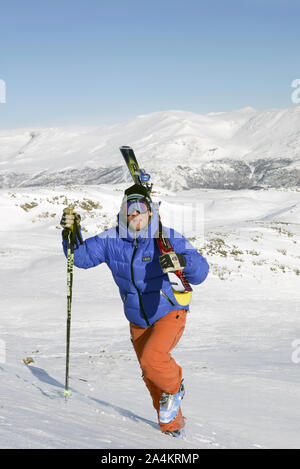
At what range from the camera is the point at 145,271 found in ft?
15.0

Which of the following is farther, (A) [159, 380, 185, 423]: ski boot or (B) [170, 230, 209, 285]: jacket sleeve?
(A) [159, 380, 185, 423]: ski boot

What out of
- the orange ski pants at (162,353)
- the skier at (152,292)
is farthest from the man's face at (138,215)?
the orange ski pants at (162,353)

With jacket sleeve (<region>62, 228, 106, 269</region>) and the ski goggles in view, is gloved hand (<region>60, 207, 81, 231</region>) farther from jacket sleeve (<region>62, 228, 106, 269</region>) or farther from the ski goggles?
the ski goggles

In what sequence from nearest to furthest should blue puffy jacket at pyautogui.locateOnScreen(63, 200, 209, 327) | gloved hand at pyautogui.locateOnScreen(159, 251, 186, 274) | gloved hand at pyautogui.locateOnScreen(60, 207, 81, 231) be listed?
gloved hand at pyautogui.locateOnScreen(159, 251, 186, 274) → blue puffy jacket at pyautogui.locateOnScreen(63, 200, 209, 327) → gloved hand at pyautogui.locateOnScreen(60, 207, 81, 231)

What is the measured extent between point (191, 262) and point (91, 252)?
111 cm

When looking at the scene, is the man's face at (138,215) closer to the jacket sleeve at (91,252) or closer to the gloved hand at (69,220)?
the jacket sleeve at (91,252)

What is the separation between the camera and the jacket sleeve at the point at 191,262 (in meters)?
4.46

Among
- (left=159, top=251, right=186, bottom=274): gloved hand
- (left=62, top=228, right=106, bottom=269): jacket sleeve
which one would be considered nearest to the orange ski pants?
(left=159, top=251, right=186, bottom=274): gloved hand

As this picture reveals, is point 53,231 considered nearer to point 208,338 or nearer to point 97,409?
point 208,338

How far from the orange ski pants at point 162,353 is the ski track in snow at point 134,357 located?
1.56ft

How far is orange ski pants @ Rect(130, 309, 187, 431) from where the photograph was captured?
448cm

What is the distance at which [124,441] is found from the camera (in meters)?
3.88

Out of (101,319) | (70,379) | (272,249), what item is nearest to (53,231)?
(272,249)

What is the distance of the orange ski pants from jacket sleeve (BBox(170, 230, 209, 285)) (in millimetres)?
443
